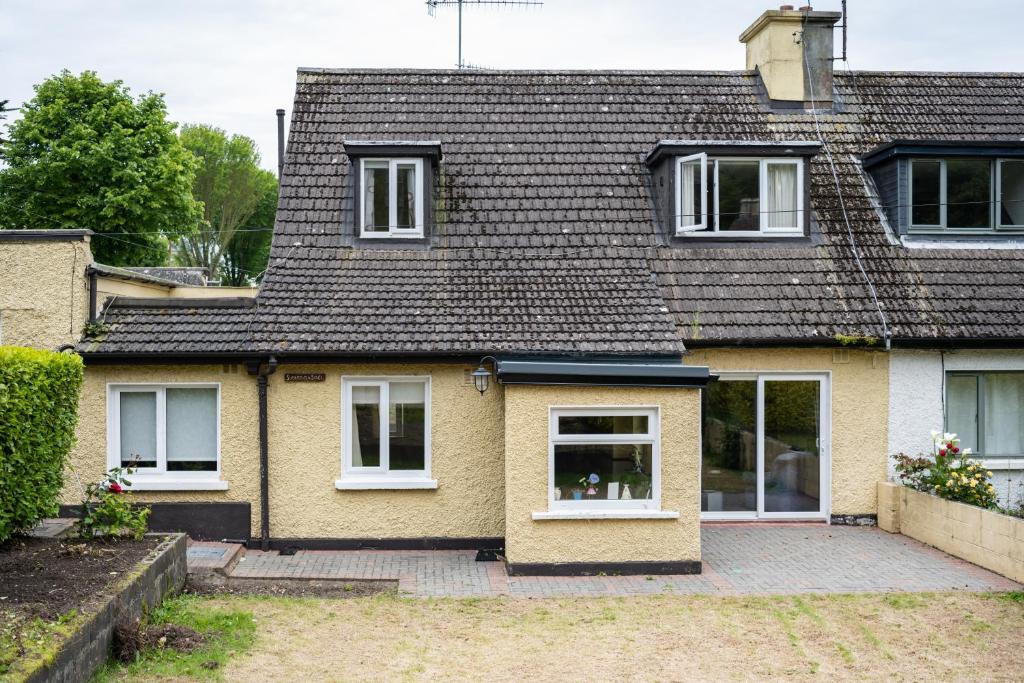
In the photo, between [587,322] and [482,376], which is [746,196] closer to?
[587,322]

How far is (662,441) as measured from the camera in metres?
12.0

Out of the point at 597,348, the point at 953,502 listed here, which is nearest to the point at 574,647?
the point at 597,348

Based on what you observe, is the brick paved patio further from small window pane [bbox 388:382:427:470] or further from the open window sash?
the open window sash

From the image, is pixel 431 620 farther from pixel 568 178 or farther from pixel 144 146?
pixel 144 146

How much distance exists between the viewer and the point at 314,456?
13.0 metres

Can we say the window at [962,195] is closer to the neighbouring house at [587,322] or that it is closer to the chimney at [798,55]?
the neighbouring house at [587,322]

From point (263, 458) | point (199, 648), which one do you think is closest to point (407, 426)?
point (263, 458)

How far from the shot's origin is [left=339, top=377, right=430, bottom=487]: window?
1312cm

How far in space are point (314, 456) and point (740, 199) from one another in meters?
7.92

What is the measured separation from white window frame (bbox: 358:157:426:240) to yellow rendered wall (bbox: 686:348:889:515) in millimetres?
4934

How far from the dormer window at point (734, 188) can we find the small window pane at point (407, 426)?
16.8 ft

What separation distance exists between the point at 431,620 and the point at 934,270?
32.6 feet

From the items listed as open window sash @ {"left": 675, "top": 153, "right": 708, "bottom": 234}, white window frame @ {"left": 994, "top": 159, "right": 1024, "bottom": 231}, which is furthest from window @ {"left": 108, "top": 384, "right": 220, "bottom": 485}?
white window frame @ {"left": 994, "top": 159, "right": 1024, "bottom": 231}

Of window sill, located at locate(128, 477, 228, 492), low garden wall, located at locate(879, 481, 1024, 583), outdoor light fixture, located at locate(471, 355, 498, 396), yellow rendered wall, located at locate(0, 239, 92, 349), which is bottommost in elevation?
low garden wall, located at locate(879, 481, 1024, 583)
